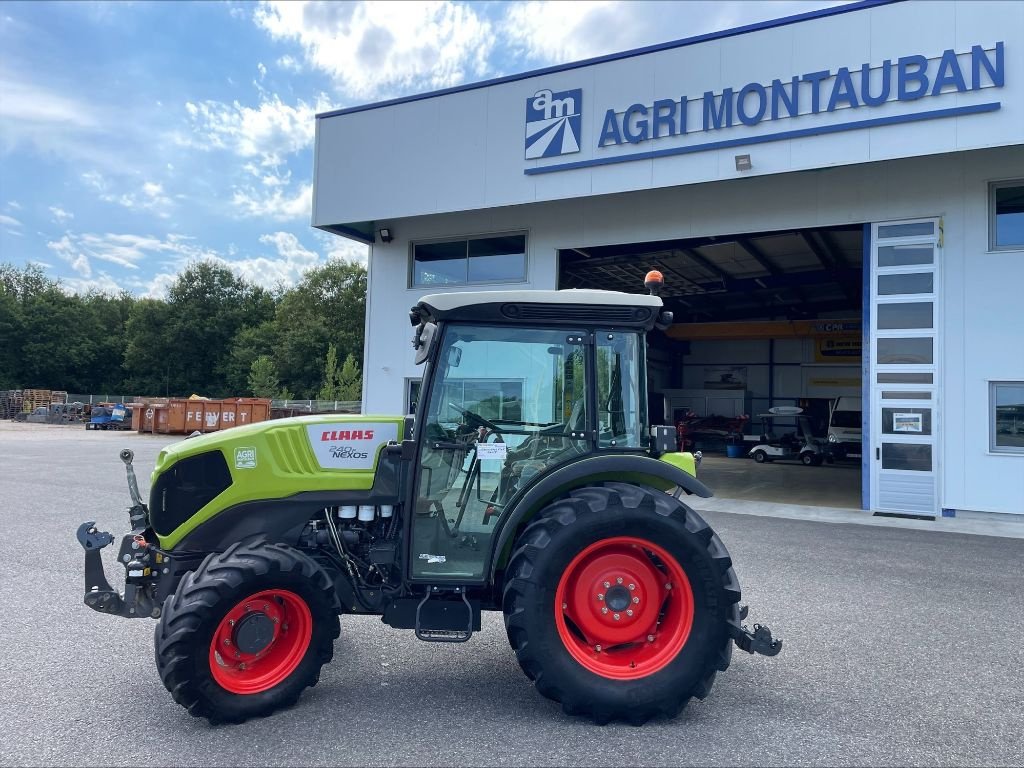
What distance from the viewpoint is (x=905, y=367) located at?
1070 centimetres

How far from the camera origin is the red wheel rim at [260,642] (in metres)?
3.27

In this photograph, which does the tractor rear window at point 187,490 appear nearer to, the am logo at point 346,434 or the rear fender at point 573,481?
the am logo at point 346,434

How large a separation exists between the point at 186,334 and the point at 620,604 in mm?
57665

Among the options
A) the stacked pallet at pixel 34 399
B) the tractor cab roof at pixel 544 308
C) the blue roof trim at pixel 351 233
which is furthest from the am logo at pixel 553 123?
the stacked pallet at pixel 34 399

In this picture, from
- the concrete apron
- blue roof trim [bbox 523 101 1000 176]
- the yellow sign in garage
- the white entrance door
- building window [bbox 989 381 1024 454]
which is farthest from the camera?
the yellow sign in garage

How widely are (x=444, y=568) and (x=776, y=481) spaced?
14.2 meters

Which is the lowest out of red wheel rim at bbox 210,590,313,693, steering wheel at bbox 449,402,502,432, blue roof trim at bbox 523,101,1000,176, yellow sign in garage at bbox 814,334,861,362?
red wheel rim at bbox 210,590,313,693

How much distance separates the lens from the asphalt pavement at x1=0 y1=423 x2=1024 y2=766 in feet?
10.1

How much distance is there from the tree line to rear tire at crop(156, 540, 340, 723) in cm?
4601

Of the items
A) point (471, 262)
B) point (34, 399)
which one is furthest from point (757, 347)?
point (34, 399)

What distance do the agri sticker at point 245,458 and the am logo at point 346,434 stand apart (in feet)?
1.19

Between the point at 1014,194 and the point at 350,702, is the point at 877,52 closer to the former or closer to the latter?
the point at 1014,194

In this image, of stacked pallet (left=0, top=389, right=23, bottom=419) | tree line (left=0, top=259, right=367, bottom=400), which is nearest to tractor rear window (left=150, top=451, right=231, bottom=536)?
tree line (left=0, top=259, right=367, bottom=400)

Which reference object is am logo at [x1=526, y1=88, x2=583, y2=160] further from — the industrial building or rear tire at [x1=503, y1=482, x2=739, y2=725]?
rear tire at [x1=503, y1=482, x2=739, y2=725]
